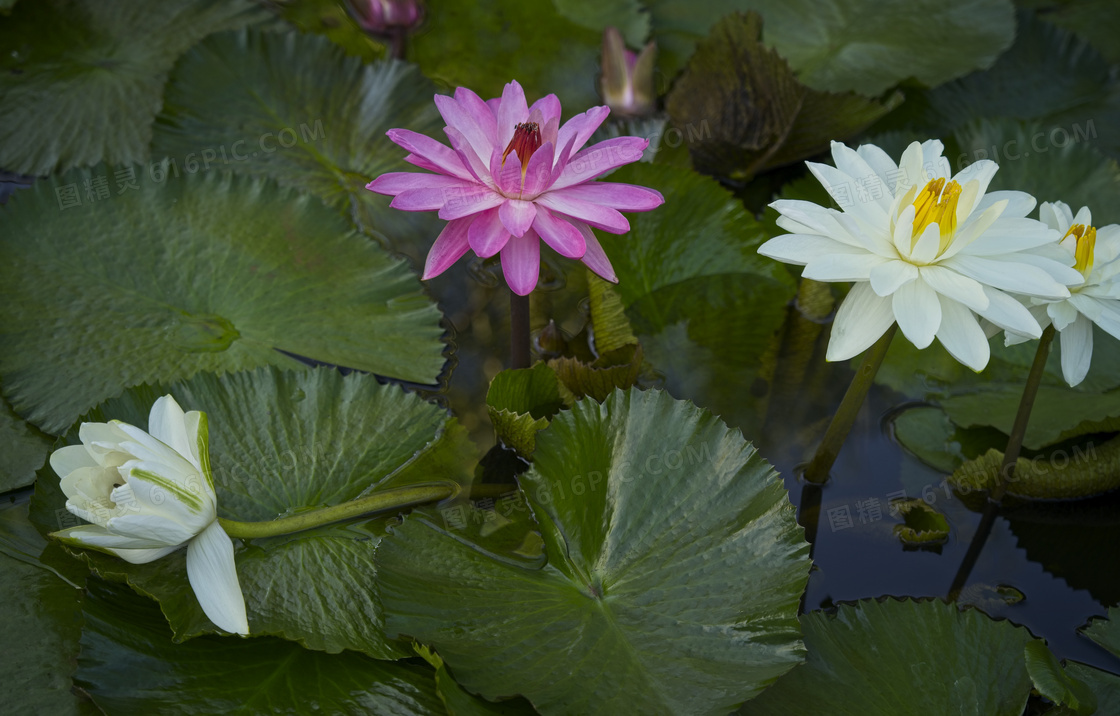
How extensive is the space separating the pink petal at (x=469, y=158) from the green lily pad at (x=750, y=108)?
957mm

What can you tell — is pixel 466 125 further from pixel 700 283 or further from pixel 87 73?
pixel 87 73

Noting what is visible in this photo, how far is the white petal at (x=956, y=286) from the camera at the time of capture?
3.27 ft

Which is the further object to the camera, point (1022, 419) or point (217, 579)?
point (1022, 419)

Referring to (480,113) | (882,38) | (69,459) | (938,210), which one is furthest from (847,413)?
(882,38)

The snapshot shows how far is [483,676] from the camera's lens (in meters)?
0.99

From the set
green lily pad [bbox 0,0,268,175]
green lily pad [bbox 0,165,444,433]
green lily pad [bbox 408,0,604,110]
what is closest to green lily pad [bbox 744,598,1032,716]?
green lily pad [bbox 0,165,444,433]

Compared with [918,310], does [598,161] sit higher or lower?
higher

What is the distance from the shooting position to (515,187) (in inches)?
43.1

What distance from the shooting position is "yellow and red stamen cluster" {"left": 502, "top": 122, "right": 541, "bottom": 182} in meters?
1.08

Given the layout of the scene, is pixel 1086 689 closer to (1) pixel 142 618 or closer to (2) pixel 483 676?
(2) pixel 483 676

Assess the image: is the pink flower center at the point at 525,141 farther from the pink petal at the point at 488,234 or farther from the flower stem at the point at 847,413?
the flower stem at the point at 847,413

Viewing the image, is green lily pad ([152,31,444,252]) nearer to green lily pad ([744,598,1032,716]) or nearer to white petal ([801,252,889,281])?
white petal ([801,252,889,281])

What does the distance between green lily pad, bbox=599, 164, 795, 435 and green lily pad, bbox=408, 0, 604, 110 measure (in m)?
0.66

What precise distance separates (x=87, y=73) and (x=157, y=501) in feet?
4.67
